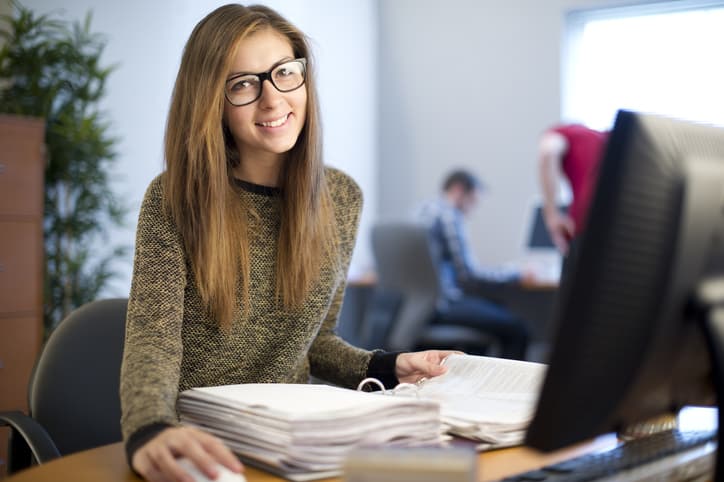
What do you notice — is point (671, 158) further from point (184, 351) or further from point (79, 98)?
point (79, 98)

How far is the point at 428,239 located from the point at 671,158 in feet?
12.5

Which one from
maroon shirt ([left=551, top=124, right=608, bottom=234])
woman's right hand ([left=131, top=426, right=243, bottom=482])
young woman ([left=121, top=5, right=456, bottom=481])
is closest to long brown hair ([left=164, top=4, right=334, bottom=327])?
young woman ([left=121, top=5, right=456, bottom=481])

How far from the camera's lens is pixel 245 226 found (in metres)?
1.28

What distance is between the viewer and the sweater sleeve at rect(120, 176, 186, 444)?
91cm

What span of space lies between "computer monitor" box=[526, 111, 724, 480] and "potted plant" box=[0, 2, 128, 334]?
2.90m

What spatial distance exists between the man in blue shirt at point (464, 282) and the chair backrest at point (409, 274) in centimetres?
8

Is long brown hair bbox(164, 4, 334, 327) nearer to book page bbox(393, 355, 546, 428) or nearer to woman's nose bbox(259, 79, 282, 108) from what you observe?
woman's nose bbox(259, 79, 282, 108)

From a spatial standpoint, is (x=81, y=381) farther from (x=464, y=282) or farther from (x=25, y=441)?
(x=464, y=282)

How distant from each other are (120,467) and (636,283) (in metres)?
0.61

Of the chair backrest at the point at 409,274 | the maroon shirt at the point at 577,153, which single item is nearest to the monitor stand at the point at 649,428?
the maroon shirt at the point at 577,153

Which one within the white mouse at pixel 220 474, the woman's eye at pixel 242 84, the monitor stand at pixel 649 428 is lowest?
the monitor stand at pixel 649 428

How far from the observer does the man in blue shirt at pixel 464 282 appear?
4680 mm

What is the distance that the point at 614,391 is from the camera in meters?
0.65

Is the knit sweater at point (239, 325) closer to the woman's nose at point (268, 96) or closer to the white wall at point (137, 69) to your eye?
the woman's nose at point (268, 96)
